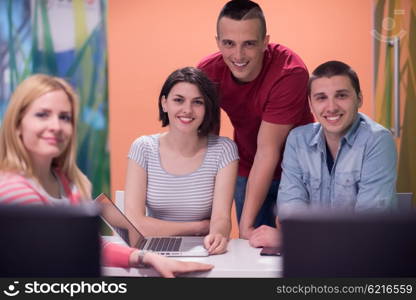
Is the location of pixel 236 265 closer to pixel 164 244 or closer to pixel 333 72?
pixel 164 244

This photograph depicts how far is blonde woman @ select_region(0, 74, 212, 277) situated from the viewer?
89 centimetres

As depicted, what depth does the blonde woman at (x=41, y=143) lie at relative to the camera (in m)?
0.89

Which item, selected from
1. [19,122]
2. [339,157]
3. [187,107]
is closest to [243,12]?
[187,107]

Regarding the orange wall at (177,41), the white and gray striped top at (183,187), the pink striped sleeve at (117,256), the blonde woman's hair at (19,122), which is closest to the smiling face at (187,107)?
the white and gray striped top at (183,187)

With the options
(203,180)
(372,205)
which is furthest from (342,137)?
(203,180)

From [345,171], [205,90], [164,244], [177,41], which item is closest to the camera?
[164,244]

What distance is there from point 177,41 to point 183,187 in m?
1.79

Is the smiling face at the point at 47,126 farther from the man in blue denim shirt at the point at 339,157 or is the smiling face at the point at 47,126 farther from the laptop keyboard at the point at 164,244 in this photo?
the man in blue denim shirt at the point at 339,157

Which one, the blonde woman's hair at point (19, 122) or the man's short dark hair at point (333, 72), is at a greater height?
the man's short dark hair at point (333, 72)

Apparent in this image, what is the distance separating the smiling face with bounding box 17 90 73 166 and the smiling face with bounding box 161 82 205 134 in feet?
2.64

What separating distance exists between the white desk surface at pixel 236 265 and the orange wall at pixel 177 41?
1955 mm

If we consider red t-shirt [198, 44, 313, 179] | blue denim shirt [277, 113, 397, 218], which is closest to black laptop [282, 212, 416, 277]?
blue denim shirt [277, 113, 397, 218]

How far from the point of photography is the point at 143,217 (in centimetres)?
167

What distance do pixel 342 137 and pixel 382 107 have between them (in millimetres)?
1735
